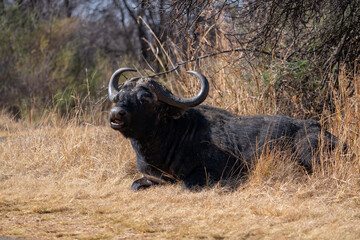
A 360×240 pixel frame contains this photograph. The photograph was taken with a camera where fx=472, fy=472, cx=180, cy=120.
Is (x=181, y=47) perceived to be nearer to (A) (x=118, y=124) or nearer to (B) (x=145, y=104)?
(B) (x=145, y=104)

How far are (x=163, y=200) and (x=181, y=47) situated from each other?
3.47 m

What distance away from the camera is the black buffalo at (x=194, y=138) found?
5.48 metres

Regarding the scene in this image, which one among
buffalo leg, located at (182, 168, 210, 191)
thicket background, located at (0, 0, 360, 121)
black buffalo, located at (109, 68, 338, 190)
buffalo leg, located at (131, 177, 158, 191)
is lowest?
buffalo leg, located at (131, 177, 158, 191)

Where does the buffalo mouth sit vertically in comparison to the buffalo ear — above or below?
below

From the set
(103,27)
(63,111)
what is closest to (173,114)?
(63,111)

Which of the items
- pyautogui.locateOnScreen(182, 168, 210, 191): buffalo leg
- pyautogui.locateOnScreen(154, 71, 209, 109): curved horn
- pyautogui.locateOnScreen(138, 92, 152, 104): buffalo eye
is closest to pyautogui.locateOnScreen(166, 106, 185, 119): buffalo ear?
pyautogui.locateOnScreen(154, 71, 209, 109): curved horn

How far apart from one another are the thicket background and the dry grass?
0.75m

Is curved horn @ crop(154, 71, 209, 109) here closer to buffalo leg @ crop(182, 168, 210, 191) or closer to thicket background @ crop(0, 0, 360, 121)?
buffalo leg @ crop(182, 168, 210, 191)

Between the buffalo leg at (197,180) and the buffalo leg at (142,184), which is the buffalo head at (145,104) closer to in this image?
the buffalo leg at (142,184)

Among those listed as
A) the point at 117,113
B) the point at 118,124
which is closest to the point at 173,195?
the point at 118,124

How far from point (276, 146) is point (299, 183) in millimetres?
652

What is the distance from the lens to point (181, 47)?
780cm

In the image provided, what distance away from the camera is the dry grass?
13.1 ft

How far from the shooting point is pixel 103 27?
2503cm
